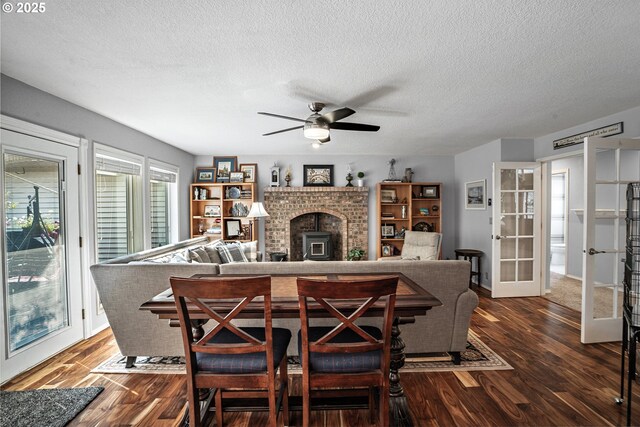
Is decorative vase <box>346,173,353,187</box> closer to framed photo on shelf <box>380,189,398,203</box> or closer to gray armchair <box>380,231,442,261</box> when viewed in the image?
framed photo on shelf <box>380,189,398,203</box>

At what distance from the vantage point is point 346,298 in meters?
1.37

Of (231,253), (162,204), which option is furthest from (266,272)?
(162,204)

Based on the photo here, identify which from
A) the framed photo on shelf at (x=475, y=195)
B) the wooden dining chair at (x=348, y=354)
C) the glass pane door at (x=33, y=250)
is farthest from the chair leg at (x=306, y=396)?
the framed photo on shelf at (x=475, y=195)

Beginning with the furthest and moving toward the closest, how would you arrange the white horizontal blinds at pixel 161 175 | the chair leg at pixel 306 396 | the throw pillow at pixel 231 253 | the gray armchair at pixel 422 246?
1. the gray armchair at pixel 422 246
2. the white horizontal blinds at pixel 161 175
3. the throw pillow at pixel 231 253
4. the chair leg at pixel 306 396

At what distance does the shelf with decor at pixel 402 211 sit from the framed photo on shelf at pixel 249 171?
2.39 m

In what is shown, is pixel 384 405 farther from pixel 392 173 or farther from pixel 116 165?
pixel 392 173

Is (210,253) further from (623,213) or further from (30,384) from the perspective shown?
(623,213)

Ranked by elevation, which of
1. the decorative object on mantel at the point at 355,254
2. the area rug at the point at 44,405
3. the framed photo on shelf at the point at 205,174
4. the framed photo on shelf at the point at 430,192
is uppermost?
the framed photo on shelf at the point at 205,174

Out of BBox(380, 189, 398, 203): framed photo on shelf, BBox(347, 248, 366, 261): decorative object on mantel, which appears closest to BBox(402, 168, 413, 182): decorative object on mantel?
BBox(380, 189, 398, 203): framed photo on shelf

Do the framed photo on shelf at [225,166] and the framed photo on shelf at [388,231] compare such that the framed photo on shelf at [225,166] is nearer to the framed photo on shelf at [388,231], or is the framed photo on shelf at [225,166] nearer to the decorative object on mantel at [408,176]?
the framed photo on shelf at [388,231]

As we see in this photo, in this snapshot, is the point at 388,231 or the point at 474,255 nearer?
the point at 474,255

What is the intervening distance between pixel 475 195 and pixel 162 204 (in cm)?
524

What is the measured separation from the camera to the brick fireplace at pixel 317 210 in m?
5.91

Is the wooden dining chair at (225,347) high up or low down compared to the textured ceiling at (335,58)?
down
